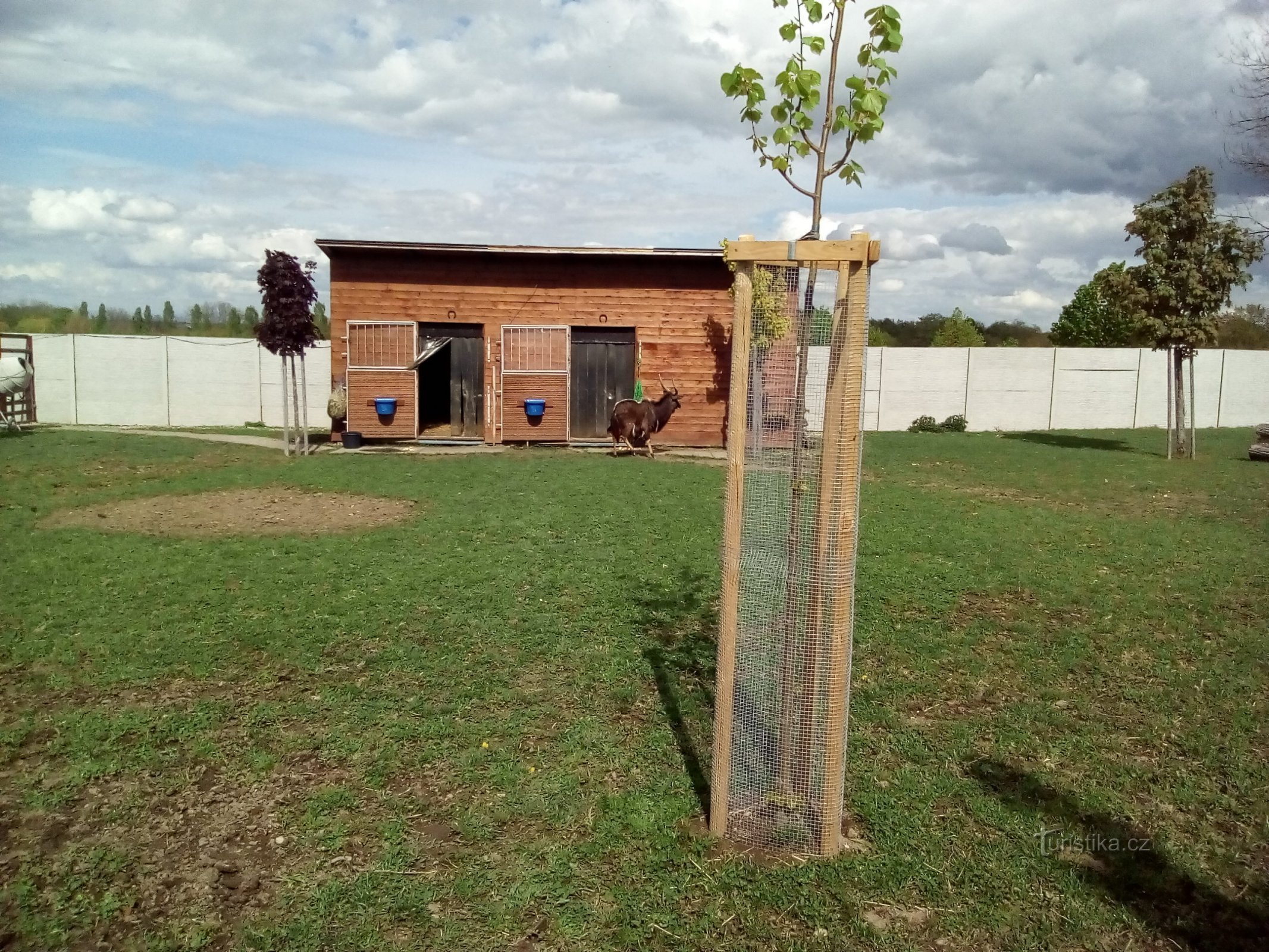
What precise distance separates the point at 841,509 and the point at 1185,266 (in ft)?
59.3

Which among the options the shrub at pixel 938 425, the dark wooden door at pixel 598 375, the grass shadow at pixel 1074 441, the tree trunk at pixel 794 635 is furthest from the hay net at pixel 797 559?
the shrub at pixel 938 425

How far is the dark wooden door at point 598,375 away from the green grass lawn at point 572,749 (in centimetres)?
1044

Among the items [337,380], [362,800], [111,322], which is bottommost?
[362,800]

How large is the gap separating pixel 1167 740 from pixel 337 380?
16802mm

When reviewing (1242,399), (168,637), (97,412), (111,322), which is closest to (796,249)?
(168,637)

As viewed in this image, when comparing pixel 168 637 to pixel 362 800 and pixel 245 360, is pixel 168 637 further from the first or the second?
pixel 245 360

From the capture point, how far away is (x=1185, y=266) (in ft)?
58.3

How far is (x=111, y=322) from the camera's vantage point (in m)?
41.2

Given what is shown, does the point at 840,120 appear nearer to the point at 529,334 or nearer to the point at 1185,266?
the point at 529,334

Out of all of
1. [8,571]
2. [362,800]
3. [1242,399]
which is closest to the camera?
[362,800]

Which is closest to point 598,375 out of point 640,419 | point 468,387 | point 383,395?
point 640,419

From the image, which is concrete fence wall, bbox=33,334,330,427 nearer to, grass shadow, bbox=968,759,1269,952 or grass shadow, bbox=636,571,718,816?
grass shadow, bbox=636,571,718,816

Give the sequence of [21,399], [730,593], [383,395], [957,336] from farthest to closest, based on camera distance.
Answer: [957,336], [21,399], [383,395], [730,593]

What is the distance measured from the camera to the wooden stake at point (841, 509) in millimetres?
3312
